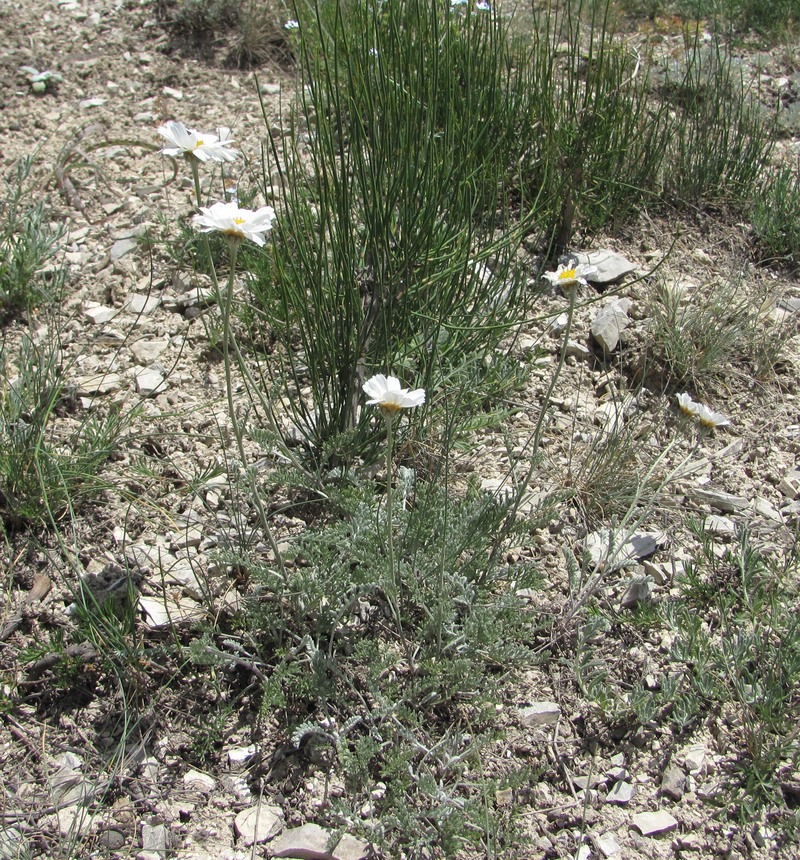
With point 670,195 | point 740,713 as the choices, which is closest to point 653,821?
point 740,713

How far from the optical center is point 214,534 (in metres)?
2.08

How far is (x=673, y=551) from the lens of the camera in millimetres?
2189

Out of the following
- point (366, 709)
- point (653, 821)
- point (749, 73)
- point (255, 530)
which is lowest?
point (653, 821)

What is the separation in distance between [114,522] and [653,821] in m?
1.45

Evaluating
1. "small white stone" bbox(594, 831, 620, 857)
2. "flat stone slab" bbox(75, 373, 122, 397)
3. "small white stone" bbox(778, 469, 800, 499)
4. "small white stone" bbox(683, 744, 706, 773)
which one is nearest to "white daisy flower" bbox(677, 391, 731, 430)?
"small white stone" bbox(778, 469, 800, 499)

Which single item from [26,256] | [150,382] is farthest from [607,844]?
[26,256]

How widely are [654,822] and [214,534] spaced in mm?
1196

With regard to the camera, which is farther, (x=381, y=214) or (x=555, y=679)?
(x=381, y=214)

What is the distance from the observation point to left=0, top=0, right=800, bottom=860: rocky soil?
5.38 feet

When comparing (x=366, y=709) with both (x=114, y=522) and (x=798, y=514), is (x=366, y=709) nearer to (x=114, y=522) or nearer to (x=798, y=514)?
(x=114, y=522)

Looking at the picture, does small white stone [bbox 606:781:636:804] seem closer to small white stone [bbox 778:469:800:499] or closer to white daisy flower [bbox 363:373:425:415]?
white daisy flower [bbox 363:373:425:415]

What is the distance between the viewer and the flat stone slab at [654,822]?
1.65 m

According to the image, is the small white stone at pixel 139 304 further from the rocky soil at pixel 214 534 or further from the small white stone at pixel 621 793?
the small white stone at pixel 621 793

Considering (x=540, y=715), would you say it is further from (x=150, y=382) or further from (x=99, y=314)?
(x=99, y=314)
